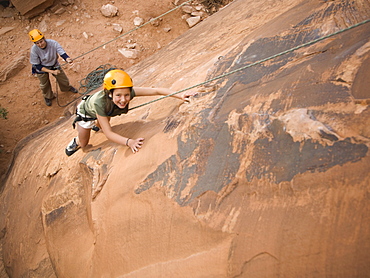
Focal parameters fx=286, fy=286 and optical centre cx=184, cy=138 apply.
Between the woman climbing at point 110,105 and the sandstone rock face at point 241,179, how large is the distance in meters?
0.10

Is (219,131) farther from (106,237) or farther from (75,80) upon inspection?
(75,80)

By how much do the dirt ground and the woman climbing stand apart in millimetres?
3482

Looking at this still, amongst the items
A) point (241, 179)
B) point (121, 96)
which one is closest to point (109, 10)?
point (121, 96)

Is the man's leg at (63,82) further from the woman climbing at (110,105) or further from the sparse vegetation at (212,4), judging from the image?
the sparse vegetation at (212,4)

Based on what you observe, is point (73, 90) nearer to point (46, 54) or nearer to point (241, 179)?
point (46, 54)

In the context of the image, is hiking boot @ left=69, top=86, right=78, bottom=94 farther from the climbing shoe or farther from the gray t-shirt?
the gray t-shirt

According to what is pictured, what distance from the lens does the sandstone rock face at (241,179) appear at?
1.36m

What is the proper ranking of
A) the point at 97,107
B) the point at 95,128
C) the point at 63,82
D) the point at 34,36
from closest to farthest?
the point at 97,107 → the point at 95,128 → the point at 34,36 → the point at 63,82

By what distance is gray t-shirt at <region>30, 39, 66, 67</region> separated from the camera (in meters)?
4.89

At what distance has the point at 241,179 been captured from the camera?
164 centimetres

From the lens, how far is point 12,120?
19.0ft

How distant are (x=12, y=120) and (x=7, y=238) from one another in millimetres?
3361

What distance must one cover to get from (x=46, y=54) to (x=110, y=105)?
10.7 feet

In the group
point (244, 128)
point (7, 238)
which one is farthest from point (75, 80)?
point (244, 128)
